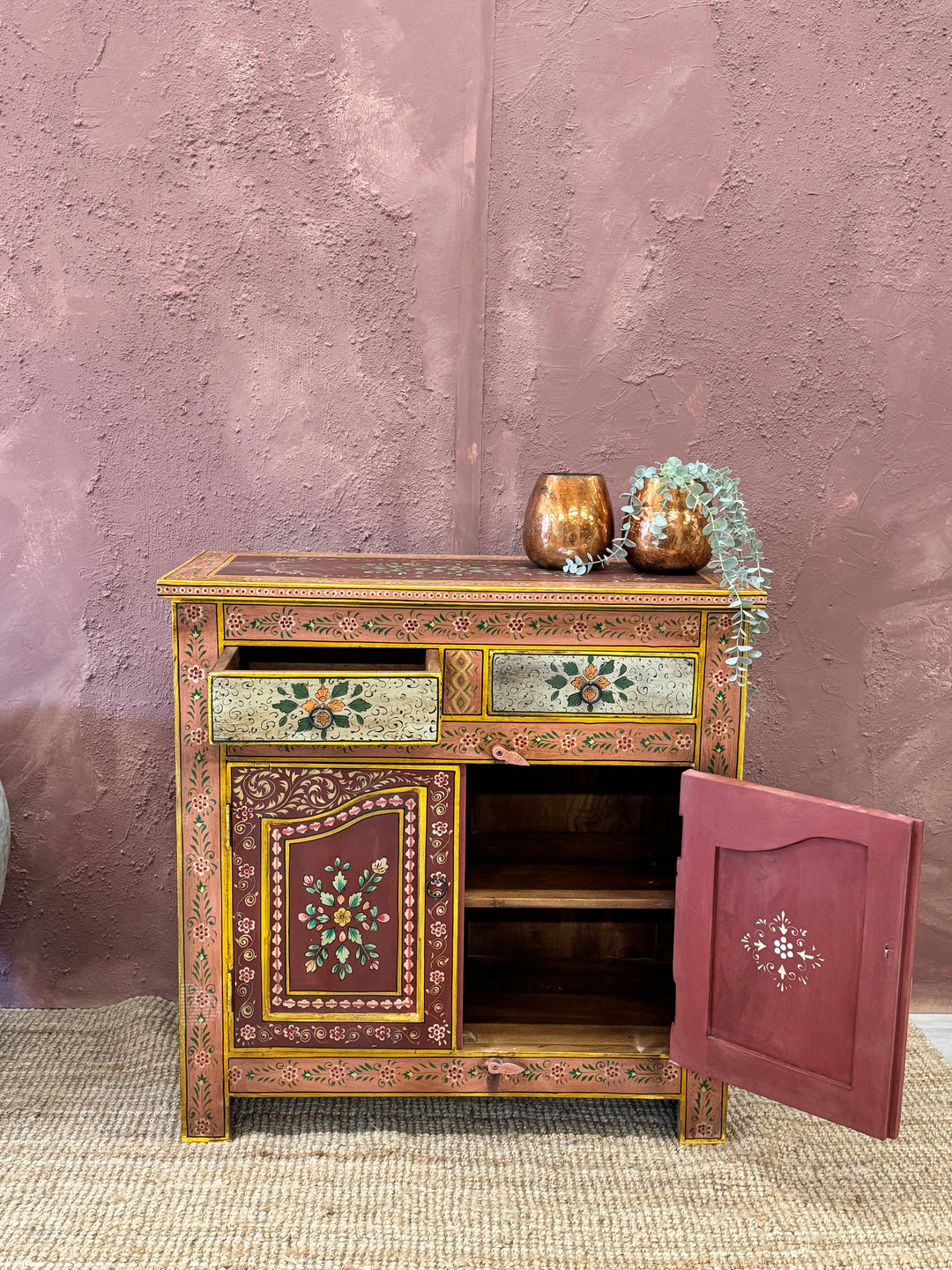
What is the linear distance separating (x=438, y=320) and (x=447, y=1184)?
176cm

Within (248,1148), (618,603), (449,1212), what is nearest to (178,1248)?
(248,1148)

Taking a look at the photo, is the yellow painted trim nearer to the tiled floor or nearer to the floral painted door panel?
the floral painted door panel

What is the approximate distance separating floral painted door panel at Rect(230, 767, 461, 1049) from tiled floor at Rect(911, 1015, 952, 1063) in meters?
1.27

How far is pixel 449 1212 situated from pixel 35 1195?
0.74 m

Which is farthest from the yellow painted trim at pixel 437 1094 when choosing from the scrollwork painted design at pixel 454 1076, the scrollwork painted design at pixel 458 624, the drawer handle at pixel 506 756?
the scrollwork painted design at pixel 458 624

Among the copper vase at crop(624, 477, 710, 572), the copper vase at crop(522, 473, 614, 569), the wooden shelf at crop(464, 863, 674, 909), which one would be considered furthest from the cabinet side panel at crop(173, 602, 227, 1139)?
the copper vase at crop(624, 477, 710, 572)

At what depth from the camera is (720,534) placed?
183 centimetres

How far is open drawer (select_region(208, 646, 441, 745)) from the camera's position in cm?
174

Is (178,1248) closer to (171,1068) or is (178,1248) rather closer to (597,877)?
(171,1068)

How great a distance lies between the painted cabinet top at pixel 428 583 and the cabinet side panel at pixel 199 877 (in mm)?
81

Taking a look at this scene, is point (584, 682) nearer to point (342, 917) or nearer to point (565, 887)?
point (565, 887)

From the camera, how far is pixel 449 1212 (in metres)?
1.74

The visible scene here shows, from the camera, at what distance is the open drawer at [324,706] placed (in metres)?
1.74

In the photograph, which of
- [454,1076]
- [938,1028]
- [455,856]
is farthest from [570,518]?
[938,1028]
